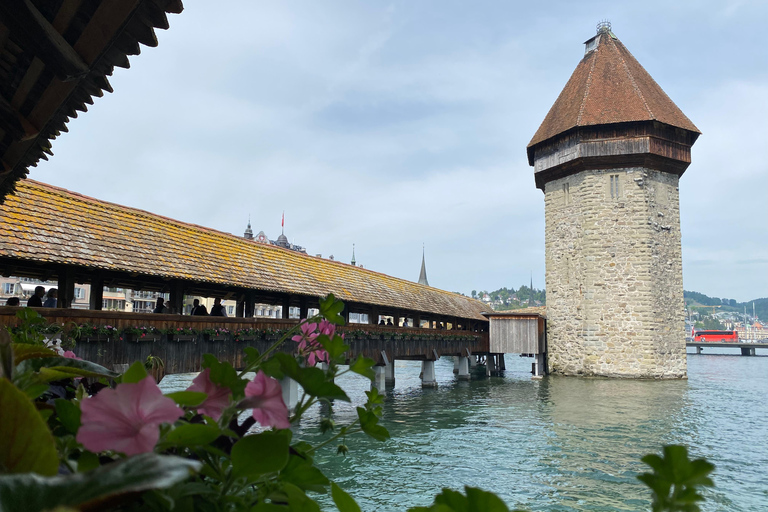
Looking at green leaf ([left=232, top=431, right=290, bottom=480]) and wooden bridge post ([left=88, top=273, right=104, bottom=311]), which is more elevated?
wooden bridge post ([left=88, top=273, right=104, bottom=311])

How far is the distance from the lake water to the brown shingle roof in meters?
10.6

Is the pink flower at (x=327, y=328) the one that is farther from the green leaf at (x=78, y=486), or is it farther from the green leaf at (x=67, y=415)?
the green leaf at (x=78, y=486)

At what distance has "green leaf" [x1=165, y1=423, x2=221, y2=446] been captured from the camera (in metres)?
0.55

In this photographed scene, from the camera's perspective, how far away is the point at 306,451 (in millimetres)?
881

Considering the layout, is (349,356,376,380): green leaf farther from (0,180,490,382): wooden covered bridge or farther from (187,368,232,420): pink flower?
(0,180,490,382): wooden covered bridge

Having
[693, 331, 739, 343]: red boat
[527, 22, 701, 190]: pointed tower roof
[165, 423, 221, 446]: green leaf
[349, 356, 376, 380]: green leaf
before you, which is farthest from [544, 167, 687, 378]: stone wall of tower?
[693, 331, 739, 343]: red boat

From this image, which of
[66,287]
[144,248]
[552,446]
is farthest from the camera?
[144,248]

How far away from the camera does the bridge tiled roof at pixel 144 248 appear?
8.65m

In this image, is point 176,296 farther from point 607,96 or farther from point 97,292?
point 607,96

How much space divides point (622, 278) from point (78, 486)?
75.1 feet

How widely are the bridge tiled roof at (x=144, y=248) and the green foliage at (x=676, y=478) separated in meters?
8.99

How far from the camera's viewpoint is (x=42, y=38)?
2588 mm

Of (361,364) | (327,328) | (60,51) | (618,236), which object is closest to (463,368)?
(618,236)

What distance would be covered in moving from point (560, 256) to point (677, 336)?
5.30 metres
